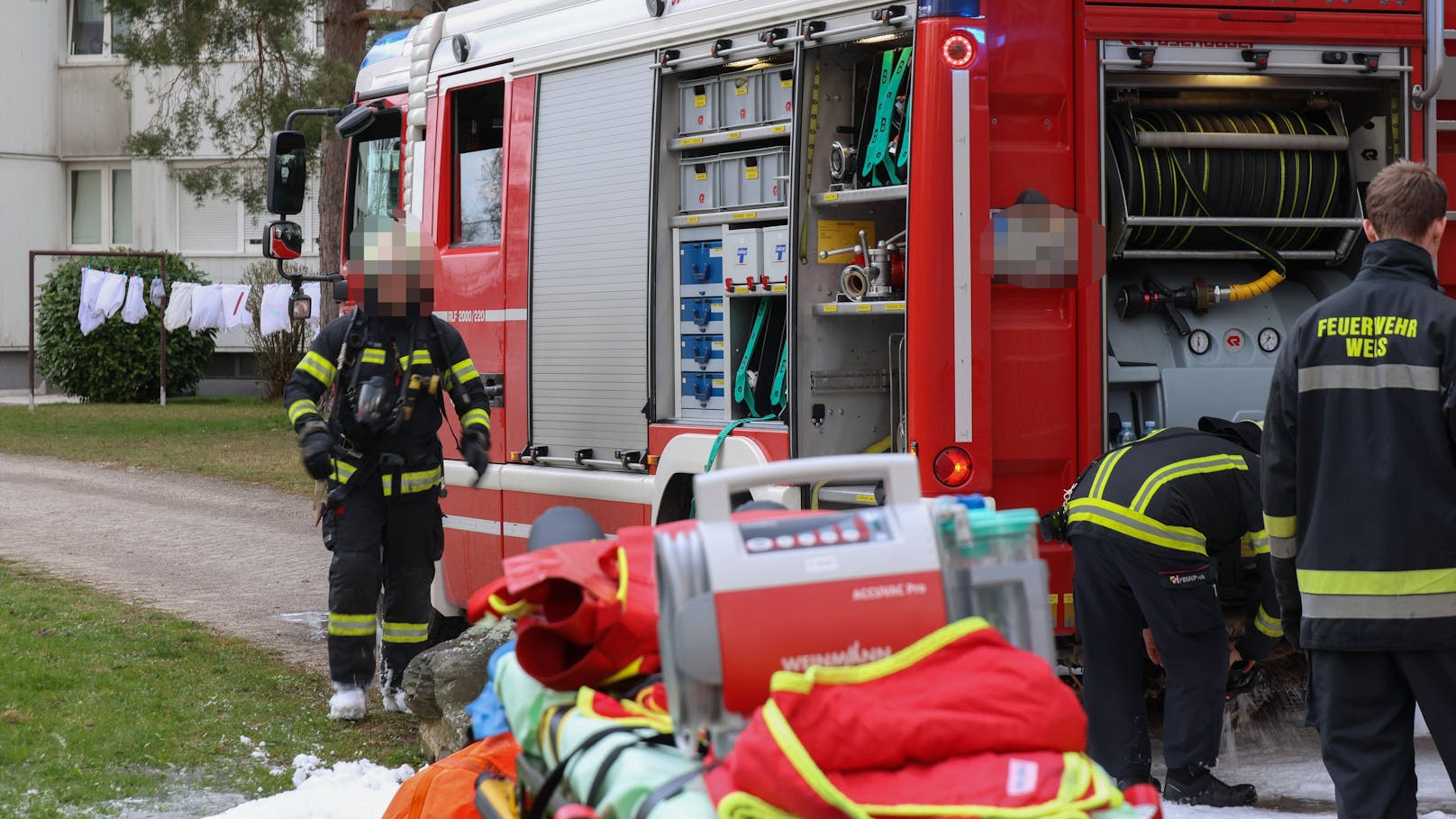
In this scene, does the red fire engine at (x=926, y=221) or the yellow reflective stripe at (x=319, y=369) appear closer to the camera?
the red fire engine at (x=926, y=221)

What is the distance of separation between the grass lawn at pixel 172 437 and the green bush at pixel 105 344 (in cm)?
63

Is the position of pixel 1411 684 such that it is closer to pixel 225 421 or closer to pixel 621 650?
pixel 621 650

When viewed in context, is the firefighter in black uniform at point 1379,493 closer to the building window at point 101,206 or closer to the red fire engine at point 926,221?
the red fire engine at point 926,221

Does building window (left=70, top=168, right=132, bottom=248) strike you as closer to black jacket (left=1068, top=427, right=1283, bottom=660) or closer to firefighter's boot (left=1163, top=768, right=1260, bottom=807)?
black jacket (left=1068, top=427, right=1283, bottom=660)

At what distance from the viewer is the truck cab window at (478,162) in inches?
306

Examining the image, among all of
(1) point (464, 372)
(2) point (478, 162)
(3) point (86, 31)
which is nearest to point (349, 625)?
(1) point (464, 372)

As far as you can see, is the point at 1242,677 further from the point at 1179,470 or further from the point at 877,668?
the point at 877,668

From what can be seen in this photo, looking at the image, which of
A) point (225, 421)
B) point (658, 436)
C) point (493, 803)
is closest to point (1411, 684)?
point (493, 803)

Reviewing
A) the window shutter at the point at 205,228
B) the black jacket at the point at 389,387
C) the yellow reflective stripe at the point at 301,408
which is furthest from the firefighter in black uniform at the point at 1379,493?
the window shutter at the point at 205,228

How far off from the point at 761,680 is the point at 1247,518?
3.07 m

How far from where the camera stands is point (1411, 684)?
4055 mm

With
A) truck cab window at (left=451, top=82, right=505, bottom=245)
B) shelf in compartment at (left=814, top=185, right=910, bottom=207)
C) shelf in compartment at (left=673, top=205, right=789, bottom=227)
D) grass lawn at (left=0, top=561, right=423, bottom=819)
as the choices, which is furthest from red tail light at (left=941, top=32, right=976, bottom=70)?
grass lawn at (left=0, top=561, right=423, bottom=819)

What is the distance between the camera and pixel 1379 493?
403cm

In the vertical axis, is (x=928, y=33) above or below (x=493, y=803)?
above
